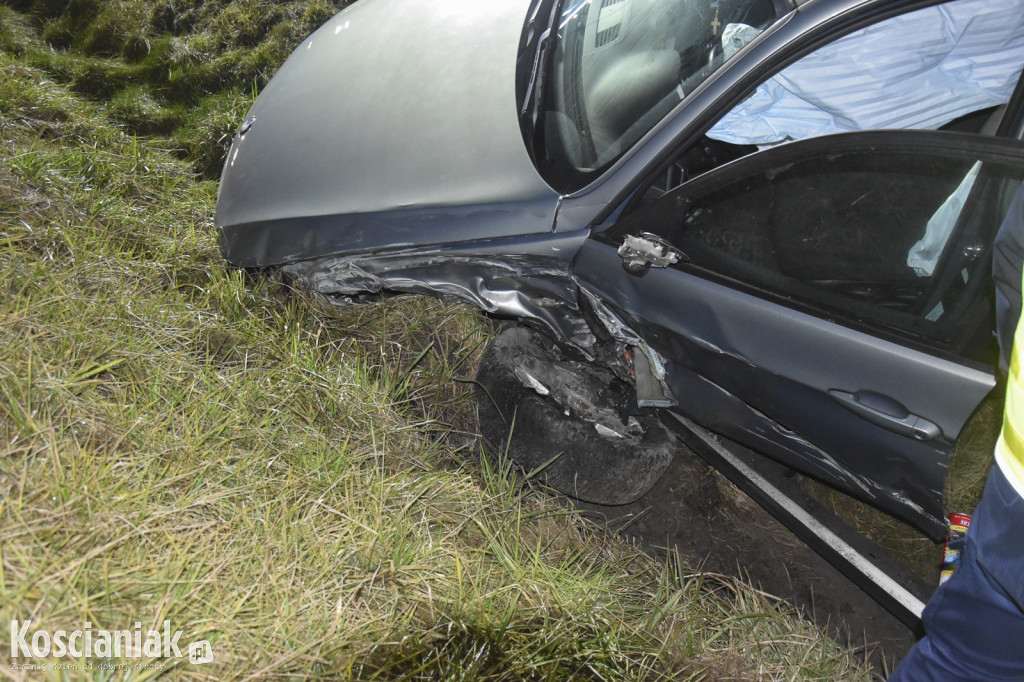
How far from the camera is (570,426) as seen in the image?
2.21 metres

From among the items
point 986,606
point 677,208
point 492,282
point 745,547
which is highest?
point 677,208

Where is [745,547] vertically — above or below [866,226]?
below

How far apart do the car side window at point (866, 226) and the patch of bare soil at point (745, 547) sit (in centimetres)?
87

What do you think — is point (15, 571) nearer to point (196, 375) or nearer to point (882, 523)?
point (196, 375)

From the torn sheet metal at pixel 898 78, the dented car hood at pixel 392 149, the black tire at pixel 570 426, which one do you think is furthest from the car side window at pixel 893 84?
the black tire at pixel 570 426

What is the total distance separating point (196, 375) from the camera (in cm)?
214

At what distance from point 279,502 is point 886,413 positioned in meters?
1.56

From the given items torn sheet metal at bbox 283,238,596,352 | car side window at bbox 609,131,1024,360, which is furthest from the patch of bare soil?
car side window at bbox 609,131,1024,360

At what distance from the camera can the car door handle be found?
5.24ft

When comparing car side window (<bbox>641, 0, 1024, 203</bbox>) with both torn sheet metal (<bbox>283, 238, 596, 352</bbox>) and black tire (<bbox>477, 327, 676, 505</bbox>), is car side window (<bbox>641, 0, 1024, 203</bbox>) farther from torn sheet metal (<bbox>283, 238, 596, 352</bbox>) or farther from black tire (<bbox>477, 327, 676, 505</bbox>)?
black tire (<bbox>477, 327, 676, 505</bbox>)

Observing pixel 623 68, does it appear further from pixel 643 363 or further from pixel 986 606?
pixel 986 606

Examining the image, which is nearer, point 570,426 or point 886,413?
point 886,413

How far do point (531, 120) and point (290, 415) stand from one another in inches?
46.5

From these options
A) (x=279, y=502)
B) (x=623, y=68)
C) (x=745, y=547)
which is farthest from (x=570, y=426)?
(x=623, y=68)
